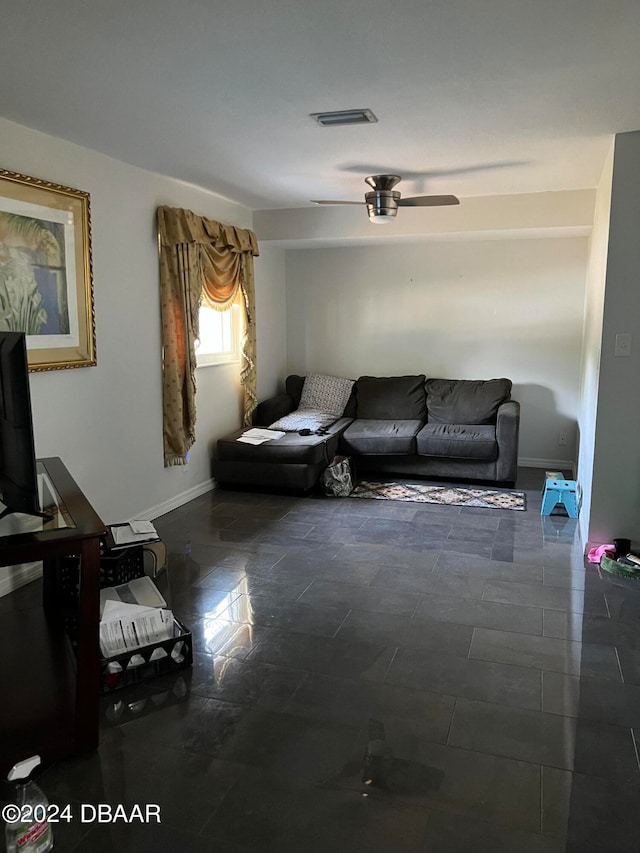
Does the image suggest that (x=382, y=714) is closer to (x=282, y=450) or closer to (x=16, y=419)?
(x=16, y=419)

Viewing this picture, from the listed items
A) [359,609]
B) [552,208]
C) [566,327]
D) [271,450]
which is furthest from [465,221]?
[359,609]

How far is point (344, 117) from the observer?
119 inches

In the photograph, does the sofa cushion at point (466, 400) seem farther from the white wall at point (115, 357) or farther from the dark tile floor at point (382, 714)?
the white wall at point (115, 357)

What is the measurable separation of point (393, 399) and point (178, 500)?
2.28 m

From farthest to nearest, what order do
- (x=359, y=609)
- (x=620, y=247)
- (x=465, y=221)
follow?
1. (x=465, y=221)
2. (x=620, y=247)
3. (x=359, y=609)

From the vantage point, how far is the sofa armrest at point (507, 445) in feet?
16.8

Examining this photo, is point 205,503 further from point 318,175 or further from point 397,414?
point 318,175

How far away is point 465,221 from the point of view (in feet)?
16.8

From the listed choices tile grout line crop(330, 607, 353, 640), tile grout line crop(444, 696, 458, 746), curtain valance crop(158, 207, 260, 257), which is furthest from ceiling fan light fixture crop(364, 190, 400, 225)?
tile grout line crop(444, 696, 458, 746)

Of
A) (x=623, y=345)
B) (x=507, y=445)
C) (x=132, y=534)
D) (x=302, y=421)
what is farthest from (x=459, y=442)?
(x=132, y=534)

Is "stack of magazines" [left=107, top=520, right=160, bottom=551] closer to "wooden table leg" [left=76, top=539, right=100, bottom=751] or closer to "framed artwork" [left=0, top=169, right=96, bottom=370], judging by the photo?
"framed artwork" [left=0, top=169, right=96, bottom=370]

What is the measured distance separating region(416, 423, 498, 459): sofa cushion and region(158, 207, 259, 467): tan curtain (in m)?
1.92

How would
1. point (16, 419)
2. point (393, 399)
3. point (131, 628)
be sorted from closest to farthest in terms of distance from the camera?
1. point (16, 419)
2. point (131, 628)
3. point (393, 399)

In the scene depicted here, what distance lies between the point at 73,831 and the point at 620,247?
137 inches
